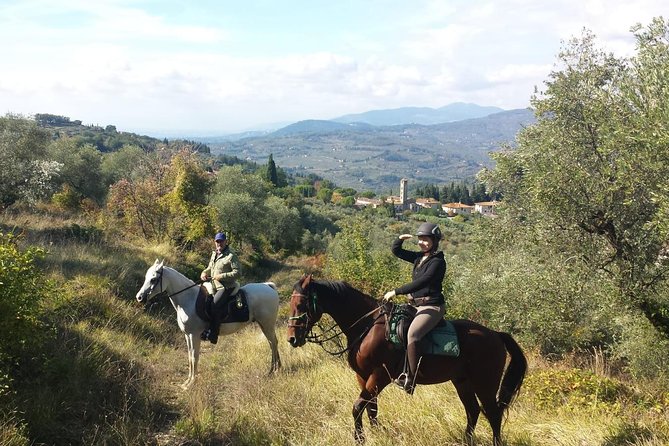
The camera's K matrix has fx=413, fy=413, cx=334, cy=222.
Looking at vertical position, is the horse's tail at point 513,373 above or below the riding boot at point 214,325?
above

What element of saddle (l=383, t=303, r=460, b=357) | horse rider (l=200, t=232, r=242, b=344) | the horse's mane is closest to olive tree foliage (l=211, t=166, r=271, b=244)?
horse rider (l=200, t=232, r=242, b=344)

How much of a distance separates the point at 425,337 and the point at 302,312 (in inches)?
72.8

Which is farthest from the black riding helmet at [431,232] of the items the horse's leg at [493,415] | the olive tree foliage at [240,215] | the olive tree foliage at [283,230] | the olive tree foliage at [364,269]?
the olive tree foliage at [283,230]

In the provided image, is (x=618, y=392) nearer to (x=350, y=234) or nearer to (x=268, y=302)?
(x=268, y=302)

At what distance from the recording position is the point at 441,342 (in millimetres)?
5809

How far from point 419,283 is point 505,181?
39.7ft

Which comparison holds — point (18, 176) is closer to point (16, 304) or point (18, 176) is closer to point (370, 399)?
point (16, 304)

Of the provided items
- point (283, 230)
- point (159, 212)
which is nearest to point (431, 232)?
point (159, 212)

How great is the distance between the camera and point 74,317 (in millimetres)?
9422

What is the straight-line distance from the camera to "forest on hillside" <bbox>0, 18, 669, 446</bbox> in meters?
6.11

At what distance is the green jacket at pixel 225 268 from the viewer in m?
9.01

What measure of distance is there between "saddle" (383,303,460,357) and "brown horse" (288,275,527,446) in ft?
0.44

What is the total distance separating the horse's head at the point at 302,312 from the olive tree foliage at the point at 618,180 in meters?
6.06

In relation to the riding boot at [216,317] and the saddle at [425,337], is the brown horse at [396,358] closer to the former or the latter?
the saddle at [425,337]
